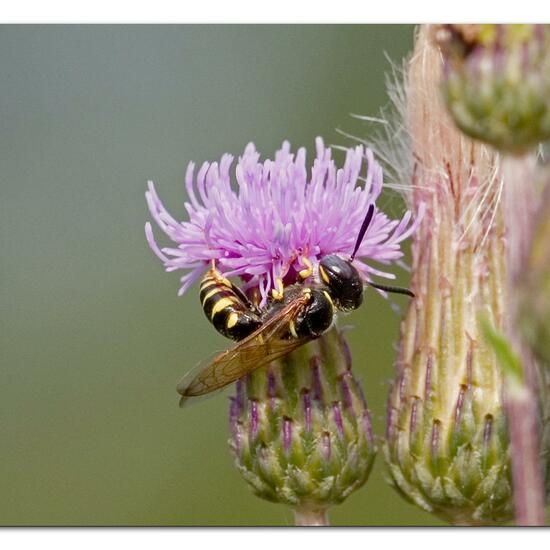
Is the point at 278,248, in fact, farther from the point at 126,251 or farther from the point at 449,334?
the point at 126,251

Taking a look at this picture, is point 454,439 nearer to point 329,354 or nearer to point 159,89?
point 329,354

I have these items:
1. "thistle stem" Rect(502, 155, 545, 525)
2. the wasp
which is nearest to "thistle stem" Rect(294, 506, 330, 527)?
the wasp

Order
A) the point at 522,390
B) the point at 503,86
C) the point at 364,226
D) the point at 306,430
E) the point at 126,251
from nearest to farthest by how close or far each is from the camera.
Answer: the point at 522,390 < the point at 503,86 < the point at 364,226 < the point at 306,430 < the point at 126,251

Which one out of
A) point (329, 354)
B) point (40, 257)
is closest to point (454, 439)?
point (329, 354)

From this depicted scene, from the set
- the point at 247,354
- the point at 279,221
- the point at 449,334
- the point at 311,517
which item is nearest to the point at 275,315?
the point at 247,354

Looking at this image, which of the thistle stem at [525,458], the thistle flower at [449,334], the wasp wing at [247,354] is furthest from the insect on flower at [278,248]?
the thistle stem at [525,458]

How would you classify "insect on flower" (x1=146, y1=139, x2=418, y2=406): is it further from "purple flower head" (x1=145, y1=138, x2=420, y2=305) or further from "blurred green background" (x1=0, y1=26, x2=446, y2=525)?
"blurred green background" (x1=0, y1=26, x2=446, y2=525)
